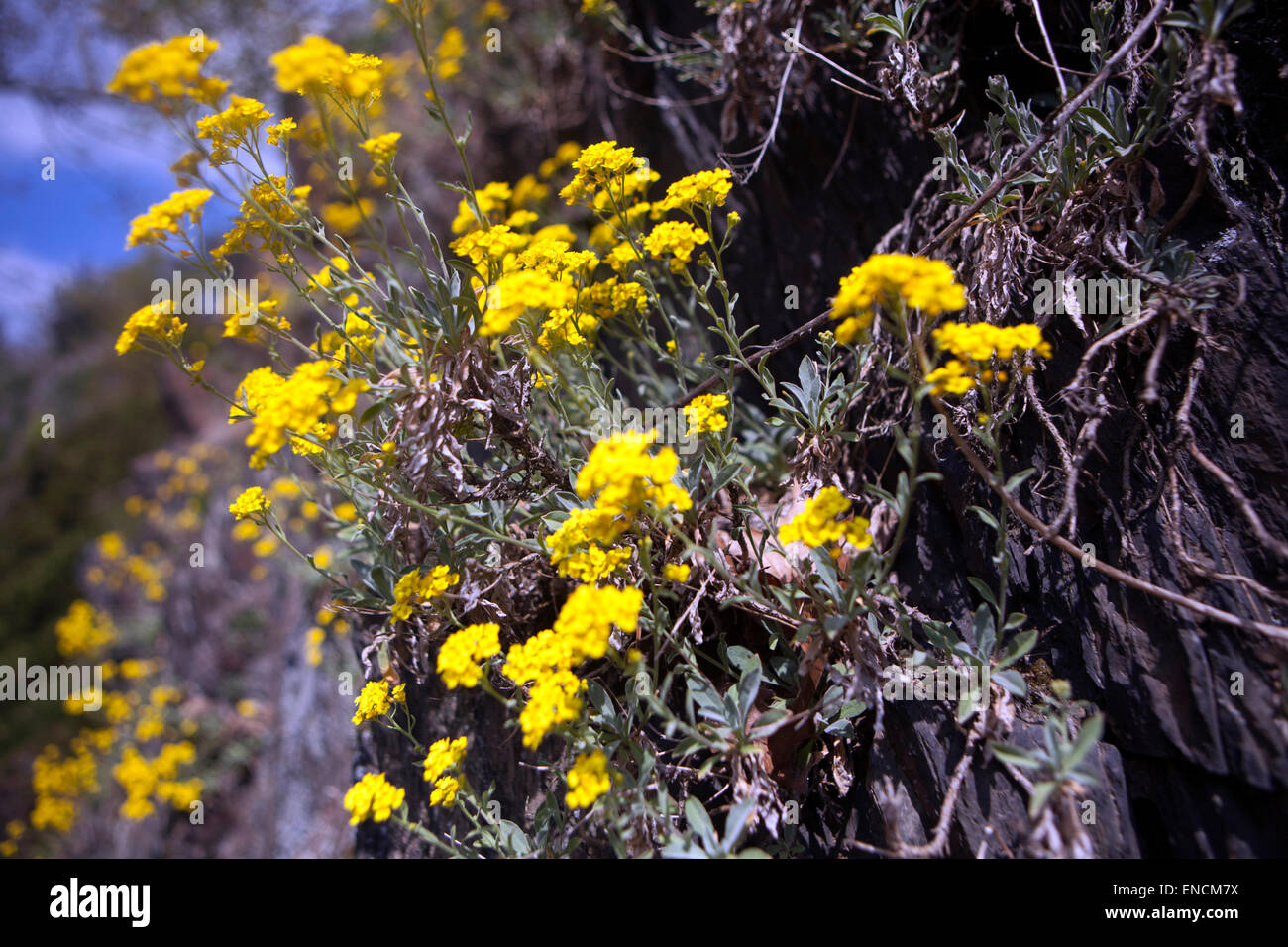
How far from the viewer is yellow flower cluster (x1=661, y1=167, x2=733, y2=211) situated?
191 centimetres

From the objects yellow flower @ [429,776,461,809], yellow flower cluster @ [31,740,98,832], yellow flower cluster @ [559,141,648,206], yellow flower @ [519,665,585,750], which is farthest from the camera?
yellow flower cluster @ [31,740,98,832]

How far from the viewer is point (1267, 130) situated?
5.71 feet

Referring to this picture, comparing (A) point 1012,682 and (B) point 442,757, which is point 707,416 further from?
(B) point 442,757

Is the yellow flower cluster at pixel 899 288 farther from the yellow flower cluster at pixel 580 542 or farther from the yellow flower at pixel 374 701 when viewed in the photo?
the yellow flower at pixel 374 701

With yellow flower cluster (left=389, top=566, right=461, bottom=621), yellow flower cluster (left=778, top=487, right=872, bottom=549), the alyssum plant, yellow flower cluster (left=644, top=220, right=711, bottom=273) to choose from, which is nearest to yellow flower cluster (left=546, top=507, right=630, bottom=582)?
the alyssum plant

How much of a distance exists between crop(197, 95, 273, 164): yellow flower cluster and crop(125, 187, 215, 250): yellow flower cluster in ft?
0.34

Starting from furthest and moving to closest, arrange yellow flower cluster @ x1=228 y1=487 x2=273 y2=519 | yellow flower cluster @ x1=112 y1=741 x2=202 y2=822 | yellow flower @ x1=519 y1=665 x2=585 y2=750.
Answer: yellow flower cluster @ x1=112 y1=741 x2=202 y2=822, yellow flower cluster @ x1=228 y1=487 x2=273 y2=519, yellow flower @ x1=519 y1=665 x2=585 y2=750

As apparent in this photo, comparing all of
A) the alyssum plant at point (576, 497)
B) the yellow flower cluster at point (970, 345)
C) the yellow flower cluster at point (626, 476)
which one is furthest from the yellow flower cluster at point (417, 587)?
the yellow flower cluster at point (970, 345)

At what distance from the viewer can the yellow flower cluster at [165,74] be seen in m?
1.43

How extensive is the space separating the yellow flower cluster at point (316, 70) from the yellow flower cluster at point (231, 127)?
21 cm

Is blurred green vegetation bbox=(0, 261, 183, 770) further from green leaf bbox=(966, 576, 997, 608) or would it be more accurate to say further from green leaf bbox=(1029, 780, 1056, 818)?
green leaf bbox=(1029, 780, 1056, 818)

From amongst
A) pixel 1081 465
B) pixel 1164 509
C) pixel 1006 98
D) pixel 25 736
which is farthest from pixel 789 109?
pixel 25 736
